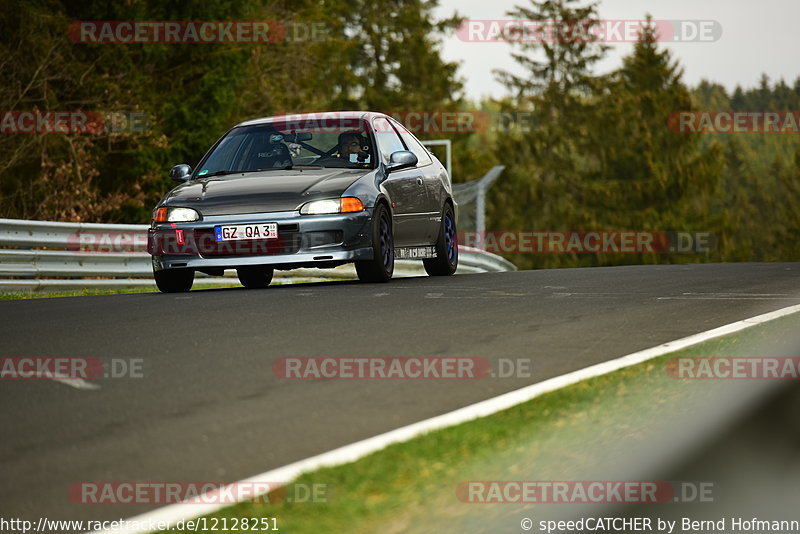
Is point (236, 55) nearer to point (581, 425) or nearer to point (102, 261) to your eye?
point (102, 261)

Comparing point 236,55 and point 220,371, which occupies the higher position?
point 236,55

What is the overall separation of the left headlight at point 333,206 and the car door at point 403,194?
76 centimetres

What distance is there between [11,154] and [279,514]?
814 inches

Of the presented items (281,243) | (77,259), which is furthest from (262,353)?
(77,259)

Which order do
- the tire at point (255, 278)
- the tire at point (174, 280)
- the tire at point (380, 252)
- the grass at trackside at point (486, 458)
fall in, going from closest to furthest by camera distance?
the grass at trackside at point (486, 458) < the tire at point (380, 252) < the tire at point (174, 280) < the tire at point (255, 278)

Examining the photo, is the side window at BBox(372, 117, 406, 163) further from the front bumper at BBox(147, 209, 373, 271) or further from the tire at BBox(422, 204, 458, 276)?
the front bumper at BBox(147, 209, 373, 271)

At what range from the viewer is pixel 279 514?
3.54 meters

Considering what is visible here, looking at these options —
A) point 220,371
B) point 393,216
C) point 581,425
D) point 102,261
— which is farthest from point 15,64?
point 581,425

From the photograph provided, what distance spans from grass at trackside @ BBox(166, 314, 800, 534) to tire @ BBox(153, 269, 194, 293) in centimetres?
708

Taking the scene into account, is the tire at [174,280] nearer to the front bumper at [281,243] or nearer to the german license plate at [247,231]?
the front bumper at [281,243]

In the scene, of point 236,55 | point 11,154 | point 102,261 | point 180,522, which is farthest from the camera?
point 236,55

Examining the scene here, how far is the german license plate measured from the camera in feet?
37.4

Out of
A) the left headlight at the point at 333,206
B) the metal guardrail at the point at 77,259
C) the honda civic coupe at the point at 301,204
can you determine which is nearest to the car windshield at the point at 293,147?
the honda civic coupe at the point at 301,204

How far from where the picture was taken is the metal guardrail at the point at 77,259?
14.3 metres
